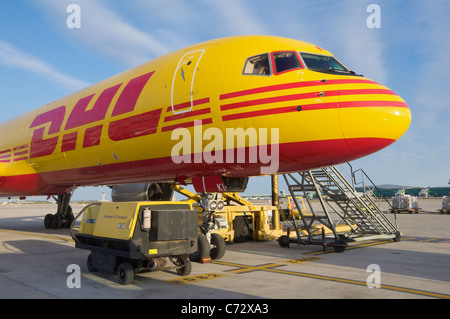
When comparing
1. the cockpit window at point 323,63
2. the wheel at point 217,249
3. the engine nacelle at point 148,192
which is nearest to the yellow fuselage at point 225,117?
the cockpit window at point 323,63

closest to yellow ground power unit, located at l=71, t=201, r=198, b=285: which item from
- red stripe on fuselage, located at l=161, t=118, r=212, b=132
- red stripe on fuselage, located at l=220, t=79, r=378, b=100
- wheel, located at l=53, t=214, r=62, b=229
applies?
red stripe on fuselage, located at l=161, t=118, r=212, b=132

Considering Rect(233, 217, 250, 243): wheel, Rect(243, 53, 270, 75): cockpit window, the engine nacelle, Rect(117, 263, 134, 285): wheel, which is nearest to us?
Rect(117, 263, 134, 285): wheel

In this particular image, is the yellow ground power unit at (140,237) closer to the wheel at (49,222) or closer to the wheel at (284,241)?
the wheel at (284,241)

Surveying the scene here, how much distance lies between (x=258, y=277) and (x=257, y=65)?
4.57 metres

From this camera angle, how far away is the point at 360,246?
1373 cm

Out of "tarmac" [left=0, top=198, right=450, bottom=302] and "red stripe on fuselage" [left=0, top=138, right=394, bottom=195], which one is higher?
"red stripe on fuselage" [left=0, top=138, right=394, bottom=195]

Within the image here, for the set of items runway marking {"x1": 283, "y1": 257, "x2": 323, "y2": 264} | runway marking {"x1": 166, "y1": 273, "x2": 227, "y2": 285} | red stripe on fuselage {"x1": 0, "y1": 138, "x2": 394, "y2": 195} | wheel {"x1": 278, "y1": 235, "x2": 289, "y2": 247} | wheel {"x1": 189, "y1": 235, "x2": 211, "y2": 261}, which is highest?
red stripe on fuselage {"x1": 0, "y1": 138, "x2": 394, "y2": 195}

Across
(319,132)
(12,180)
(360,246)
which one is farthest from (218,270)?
(12,180)

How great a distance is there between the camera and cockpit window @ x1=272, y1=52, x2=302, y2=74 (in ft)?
27.1

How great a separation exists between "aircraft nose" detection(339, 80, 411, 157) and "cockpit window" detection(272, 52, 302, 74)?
132 centimetres

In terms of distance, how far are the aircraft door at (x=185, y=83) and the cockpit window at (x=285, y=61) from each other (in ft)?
6.43

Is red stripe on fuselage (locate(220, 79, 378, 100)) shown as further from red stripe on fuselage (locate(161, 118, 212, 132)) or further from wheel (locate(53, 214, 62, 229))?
wheel (locate(53, 214, 62, 229))
